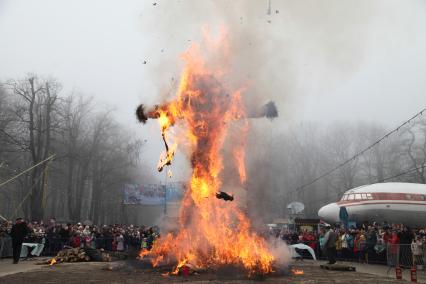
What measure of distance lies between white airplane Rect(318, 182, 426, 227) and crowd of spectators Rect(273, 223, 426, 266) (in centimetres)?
613

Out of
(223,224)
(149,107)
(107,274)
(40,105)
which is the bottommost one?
(107,274)

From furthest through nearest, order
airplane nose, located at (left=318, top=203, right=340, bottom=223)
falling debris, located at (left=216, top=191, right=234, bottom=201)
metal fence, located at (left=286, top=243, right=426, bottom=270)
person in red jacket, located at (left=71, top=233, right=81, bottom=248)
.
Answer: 1. airplane nose, located at (left=318, top=203, right=340, bottom=223)
2. person in red jacket, located at (left=71, top=233, right=81, bottom=248)
3. metal fence, located at (left=286, top=243, right=426, bottom=270)
4. falling debris, located at (left=216, top=191, right=234, bottom=201)

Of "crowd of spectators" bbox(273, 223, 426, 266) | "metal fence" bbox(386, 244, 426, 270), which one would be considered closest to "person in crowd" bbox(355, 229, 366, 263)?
"crowd of spectators" bbox(273, 223, 426, 266)

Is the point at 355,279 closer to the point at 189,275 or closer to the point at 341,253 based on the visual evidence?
the point at 189,275

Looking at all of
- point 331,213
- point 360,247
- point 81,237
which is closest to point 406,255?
point 360,247

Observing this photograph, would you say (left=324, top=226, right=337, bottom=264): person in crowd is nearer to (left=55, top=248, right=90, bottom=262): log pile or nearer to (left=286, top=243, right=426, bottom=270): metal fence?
(left=286, top=243, right=426, bottom=270): metal fence

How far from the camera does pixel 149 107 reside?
16.9m

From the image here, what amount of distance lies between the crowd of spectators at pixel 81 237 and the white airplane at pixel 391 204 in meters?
14.9

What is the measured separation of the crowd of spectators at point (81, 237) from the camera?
24.9m

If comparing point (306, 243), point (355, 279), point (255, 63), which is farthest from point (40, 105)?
point (355, 279)

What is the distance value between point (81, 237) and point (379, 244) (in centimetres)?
1618

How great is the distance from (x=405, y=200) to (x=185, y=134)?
69.3 ft

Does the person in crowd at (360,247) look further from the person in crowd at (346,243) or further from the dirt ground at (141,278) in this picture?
the dirt ground at (141,278)

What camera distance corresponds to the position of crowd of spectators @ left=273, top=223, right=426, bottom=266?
1920cm
